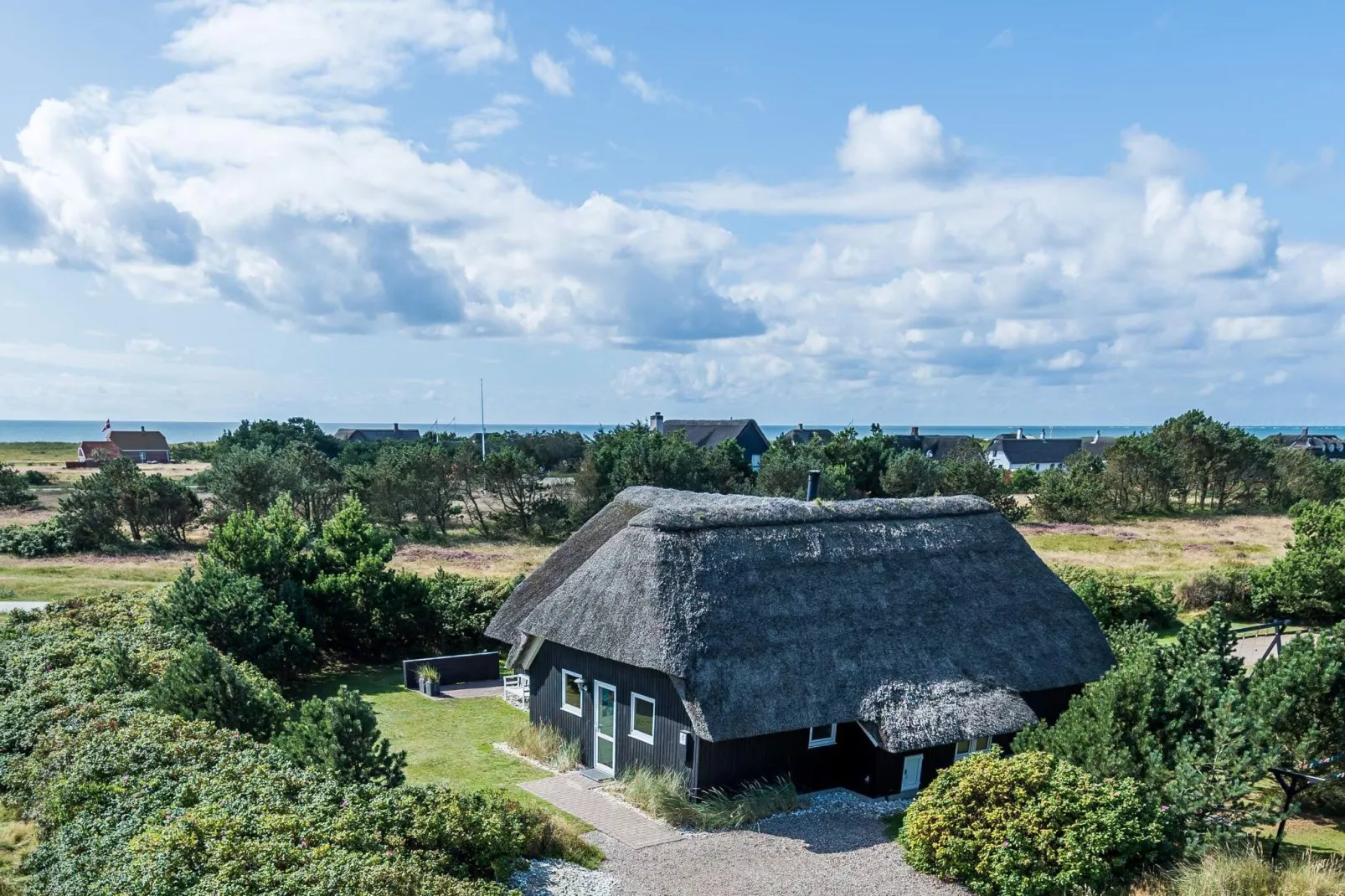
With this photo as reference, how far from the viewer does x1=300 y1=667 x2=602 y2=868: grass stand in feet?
50.0

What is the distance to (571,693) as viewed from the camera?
60.2 ft

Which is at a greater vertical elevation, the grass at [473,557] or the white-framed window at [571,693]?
the grass at [473,557]

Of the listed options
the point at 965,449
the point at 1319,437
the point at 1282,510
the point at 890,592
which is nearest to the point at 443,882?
the point at 890,592

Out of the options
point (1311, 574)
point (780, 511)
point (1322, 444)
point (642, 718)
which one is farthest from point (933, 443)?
point (642, 718)

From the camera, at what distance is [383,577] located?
85.1ft

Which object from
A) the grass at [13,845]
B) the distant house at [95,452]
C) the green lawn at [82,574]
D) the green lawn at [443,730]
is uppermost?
the distant house at [95,452]

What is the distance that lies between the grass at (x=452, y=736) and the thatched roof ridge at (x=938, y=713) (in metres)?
5.37

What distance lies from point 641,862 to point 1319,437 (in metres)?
133

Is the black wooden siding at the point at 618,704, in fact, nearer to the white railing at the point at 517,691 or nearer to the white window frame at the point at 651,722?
the white window frame at the point at 651,722

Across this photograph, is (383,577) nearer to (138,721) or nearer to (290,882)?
(138,721)

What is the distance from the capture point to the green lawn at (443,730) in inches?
666

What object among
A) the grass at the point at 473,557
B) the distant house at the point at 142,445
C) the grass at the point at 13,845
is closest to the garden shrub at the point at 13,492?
the grass at the point at 473,557

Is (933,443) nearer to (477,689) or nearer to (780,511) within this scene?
(477,689)

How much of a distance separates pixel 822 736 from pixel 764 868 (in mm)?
3880
